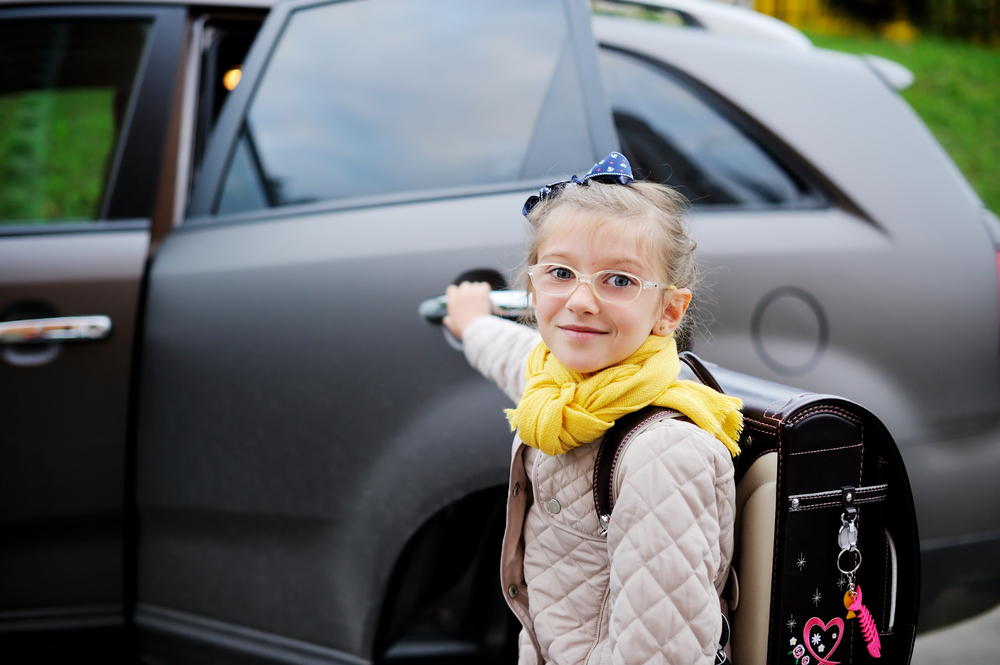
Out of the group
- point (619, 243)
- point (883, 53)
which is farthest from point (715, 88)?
point (883, 53)

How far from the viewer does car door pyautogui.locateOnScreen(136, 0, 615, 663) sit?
1606 millimetres

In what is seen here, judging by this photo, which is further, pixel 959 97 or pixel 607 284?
pixel 959 97

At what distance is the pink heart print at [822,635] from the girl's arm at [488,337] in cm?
57

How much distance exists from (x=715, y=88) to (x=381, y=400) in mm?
1002

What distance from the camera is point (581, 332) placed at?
1.16 m

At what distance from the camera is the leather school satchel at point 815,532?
111cm

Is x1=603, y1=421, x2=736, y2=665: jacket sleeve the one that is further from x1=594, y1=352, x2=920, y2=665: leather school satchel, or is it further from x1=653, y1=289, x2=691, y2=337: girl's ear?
x1=653, y1=289, x2=691, y2=337: girl's ear

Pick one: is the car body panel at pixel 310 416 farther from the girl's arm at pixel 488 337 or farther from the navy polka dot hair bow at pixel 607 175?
the navy polka dot hair bow at pixel 607 175

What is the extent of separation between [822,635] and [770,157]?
1067 mm

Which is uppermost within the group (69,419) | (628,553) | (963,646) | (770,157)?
(770,157)

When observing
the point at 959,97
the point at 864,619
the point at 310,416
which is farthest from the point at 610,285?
the point at 959,97

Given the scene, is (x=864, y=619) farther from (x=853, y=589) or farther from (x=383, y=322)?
(x=383, y=322)

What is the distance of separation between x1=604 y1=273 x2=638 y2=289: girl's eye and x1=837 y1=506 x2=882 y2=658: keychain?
408 mm

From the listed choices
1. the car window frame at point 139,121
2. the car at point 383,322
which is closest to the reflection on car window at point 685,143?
the car at point 383,322
